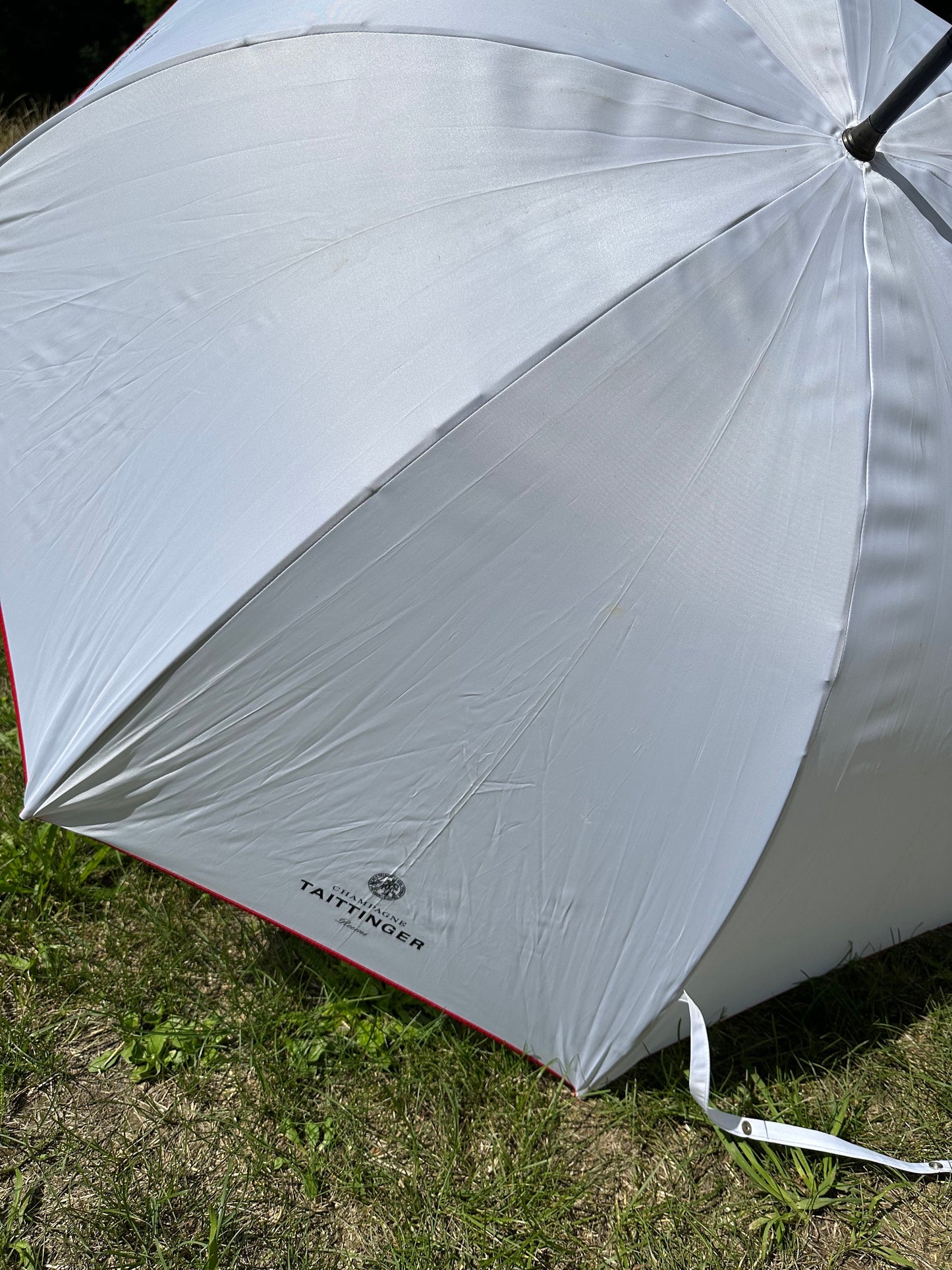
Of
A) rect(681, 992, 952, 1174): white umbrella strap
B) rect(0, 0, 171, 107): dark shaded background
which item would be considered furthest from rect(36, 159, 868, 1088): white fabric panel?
rect(0, 0, 171, 107): dark shaded background

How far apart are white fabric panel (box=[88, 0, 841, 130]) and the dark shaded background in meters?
4.37

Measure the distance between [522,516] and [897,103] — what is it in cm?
100

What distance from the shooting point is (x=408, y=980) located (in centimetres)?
210

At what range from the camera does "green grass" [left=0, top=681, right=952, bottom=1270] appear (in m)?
2.18

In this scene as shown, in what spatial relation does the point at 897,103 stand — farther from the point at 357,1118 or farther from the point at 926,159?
the point at 357,1118

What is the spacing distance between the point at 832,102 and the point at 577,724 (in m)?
1.33

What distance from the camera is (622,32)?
212cm

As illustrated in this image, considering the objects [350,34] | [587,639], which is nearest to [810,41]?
[350,34]

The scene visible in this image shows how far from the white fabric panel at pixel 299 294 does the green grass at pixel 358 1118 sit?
72 centimetres

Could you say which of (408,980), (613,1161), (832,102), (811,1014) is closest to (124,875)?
(408,980)

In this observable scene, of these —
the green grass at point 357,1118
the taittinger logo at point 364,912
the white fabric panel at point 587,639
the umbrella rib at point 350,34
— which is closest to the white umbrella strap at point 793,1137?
the green grass at point 357,1118

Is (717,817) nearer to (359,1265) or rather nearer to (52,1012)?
(359,1265)

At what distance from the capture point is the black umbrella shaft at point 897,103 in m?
1.84

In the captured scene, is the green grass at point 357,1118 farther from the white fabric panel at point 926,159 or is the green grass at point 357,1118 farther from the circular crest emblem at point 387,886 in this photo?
the white fabric panel at point 926,159
